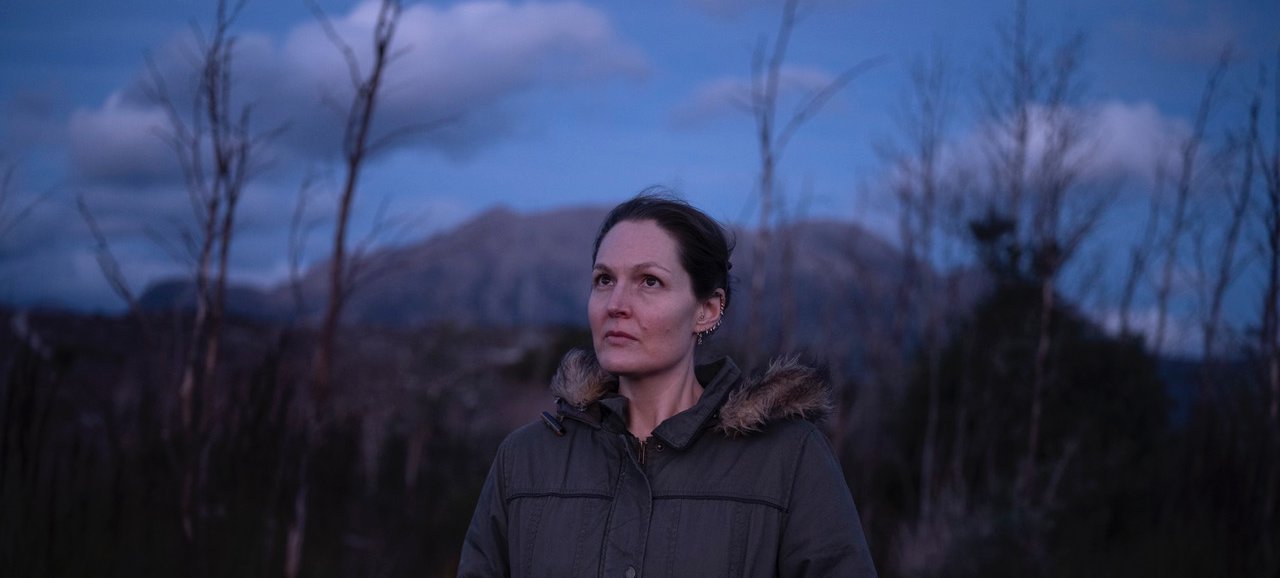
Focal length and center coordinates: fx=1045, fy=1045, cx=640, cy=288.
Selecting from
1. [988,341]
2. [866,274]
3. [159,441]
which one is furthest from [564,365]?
[988,341]

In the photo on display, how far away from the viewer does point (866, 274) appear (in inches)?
426

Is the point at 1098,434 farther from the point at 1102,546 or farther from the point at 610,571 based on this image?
the point at 610,571

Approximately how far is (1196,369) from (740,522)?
13098 mm

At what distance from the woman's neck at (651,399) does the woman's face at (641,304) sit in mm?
35

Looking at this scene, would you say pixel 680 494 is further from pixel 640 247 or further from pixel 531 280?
pixel 531 280

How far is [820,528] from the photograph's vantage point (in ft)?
7.14

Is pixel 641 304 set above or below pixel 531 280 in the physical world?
below

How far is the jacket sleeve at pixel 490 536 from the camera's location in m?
2.41

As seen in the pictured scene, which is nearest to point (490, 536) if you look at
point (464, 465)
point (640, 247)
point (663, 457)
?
point (663, 457)

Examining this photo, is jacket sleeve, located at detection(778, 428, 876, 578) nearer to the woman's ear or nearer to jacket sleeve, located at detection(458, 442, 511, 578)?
the woman's ear

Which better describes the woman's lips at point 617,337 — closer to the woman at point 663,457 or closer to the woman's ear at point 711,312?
the woman at point 663,457

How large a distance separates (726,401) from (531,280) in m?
74.1

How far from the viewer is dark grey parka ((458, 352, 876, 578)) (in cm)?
219

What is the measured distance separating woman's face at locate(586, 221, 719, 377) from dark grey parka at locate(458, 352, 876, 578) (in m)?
0.11
